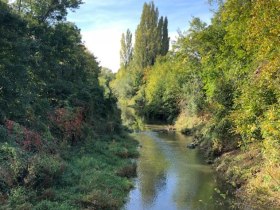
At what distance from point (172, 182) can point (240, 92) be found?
8.28 metres

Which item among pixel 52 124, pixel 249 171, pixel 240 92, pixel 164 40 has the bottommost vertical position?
pixel 249 171

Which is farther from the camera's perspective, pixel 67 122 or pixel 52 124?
pixel 67 122

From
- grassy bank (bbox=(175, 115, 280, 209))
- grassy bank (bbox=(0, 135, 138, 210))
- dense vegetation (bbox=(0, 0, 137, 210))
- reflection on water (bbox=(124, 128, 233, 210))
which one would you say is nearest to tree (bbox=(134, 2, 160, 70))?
dense vegetation (bbox=(0, 0, 137, 210))

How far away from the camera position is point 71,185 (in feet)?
54.7

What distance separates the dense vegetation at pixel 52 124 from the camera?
14.8 m

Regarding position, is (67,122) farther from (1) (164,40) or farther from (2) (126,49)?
(2) (126,49)

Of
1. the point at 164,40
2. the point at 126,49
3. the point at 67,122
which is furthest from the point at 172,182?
the point at 126,49

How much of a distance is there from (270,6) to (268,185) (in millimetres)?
8328

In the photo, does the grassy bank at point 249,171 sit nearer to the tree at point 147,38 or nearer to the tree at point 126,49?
the tree at point 147,38

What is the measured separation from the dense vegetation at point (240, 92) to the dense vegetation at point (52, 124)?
6.57m

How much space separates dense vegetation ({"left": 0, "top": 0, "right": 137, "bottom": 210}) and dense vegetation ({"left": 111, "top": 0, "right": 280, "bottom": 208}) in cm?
657

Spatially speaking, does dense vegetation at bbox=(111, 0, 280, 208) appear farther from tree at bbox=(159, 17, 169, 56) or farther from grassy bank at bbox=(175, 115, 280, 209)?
tree at bbox=(159, 17, 169, 56)

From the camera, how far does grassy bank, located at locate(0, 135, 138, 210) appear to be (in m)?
13.6

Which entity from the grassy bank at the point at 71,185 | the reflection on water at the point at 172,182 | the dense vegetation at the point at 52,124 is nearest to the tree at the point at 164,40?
the dense vegetation at the point at 52,124
